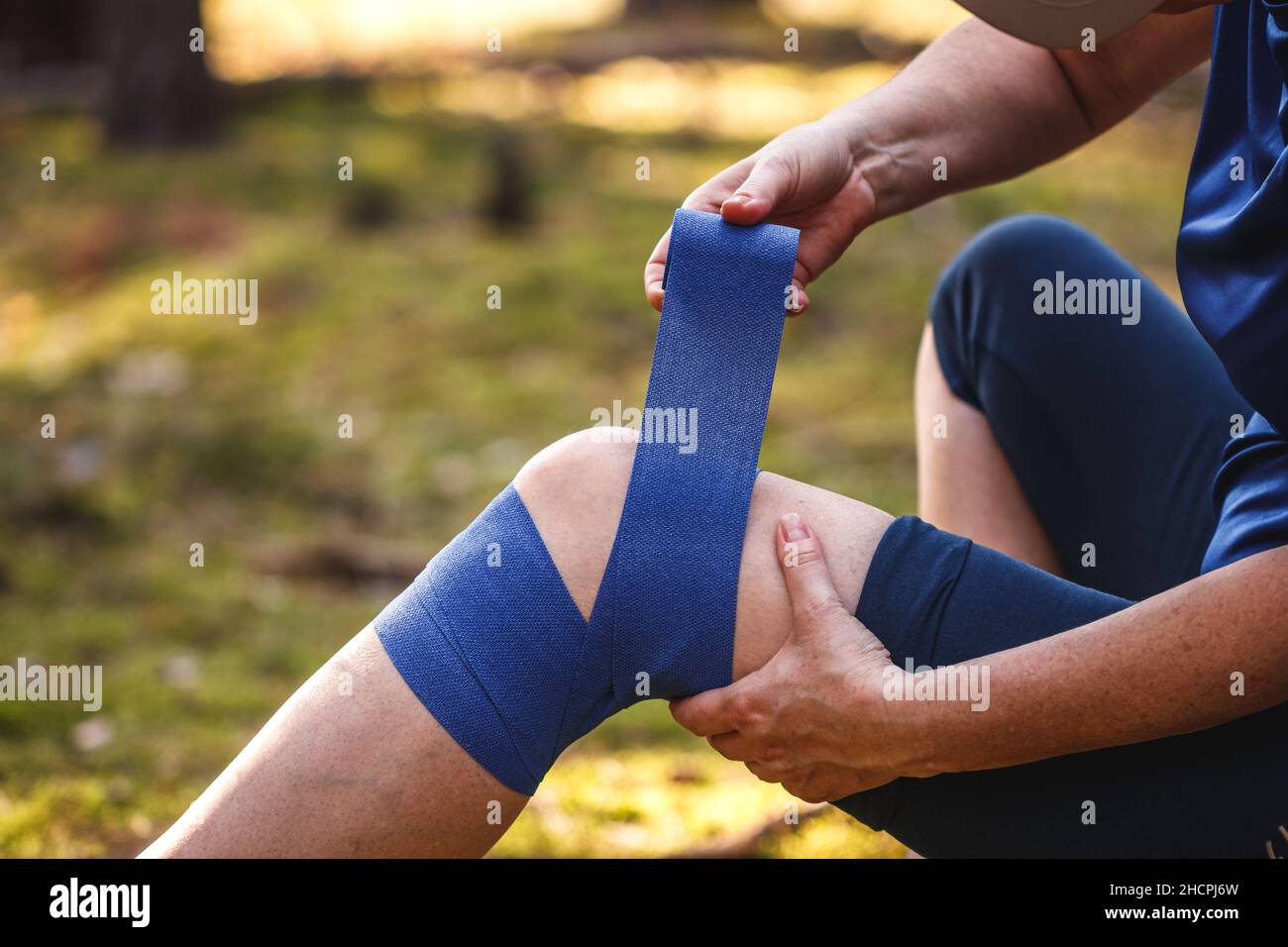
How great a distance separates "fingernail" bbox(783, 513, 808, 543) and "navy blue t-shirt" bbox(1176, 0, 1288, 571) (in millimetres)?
395

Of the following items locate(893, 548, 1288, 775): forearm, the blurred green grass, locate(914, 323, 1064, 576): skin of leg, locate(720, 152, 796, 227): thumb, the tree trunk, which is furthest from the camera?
the tree trunk

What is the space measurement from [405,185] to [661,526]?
4.53 meters

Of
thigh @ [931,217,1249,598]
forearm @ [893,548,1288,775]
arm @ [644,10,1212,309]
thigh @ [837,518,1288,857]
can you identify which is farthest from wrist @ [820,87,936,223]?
forearm @ [893,548,1288,775]

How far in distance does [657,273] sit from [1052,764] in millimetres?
634

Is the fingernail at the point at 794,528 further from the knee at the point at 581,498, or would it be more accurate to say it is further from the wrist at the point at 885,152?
the wrist at the point at 885,152

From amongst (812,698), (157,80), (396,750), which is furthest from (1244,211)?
(157,80)

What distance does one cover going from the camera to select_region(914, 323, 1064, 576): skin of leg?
1642mm

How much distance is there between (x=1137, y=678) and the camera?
117 cm

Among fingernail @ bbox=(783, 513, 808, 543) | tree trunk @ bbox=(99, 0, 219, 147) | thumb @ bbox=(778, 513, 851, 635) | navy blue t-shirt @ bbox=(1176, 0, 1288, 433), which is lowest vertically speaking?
thumb @ bbox=(778, 513, 851, 635)

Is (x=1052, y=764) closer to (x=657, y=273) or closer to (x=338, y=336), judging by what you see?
(x=657, y=273)

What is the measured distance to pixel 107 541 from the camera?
326cm

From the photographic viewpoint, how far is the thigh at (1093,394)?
1.50 m

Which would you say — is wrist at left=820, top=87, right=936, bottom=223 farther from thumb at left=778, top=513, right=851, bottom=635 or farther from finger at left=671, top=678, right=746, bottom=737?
finger at left=671, top=678, right=746, bottom=737
